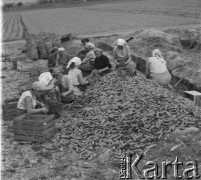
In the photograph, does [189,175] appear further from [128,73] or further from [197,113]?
[128,73]

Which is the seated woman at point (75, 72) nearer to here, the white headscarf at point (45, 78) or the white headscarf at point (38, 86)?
the white headscarf at point (45, 78)

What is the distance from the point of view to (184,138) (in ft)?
18.8

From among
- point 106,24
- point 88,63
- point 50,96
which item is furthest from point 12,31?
point 50,96

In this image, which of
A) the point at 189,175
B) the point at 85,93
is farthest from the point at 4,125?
the point at 189,175

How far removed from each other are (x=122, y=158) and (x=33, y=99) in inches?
88.2

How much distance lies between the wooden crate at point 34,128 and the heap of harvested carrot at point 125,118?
34cm

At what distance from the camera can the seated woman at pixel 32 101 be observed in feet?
22.4

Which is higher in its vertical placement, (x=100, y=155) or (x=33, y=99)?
(x=33, y=99)

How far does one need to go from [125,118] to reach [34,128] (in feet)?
5.42

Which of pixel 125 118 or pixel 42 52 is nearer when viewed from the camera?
pixel 125 118

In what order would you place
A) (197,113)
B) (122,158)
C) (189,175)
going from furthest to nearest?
(197,113) < (122,158) < (189,175)

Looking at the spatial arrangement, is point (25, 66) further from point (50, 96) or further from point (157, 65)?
point (50, 96)

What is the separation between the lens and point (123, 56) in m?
10.6

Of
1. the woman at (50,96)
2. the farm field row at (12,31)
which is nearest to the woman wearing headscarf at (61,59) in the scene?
the woman at (50,96)
